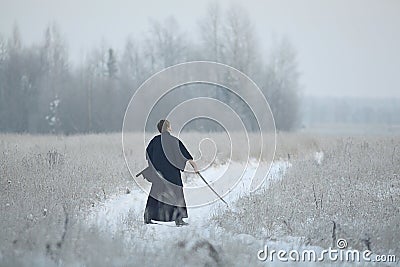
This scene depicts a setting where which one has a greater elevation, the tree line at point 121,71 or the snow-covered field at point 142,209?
the tree line at point 121,71

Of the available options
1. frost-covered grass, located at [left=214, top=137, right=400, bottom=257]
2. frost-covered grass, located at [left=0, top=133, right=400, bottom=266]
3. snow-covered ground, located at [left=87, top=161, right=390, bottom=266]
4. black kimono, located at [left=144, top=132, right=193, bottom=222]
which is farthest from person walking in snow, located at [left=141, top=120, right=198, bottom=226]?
frost-covered grass, located at [left=214, top=137, right=400, bottom=257]

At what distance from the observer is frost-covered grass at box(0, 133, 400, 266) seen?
5.89 m

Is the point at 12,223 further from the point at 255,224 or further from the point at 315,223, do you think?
the point at 315,223

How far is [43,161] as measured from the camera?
9.90 meters

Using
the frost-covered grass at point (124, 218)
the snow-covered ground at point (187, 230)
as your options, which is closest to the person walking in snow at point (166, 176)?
the snow-covered ground at point (187, 230)

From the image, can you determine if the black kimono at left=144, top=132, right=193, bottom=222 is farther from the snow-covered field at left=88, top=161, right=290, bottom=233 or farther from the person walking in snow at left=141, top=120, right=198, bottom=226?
the snow-covered field at left=88, top=161, right=290, bottom=233

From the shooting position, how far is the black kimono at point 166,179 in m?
7.60

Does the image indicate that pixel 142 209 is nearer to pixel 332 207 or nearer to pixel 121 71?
pixel 332 207

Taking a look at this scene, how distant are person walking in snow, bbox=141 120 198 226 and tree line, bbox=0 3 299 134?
1389cm

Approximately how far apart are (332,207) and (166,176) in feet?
8.50

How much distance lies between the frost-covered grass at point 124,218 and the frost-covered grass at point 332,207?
0.02 meters

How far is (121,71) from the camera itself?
2628 centimetres

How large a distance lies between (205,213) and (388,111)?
10.9 m

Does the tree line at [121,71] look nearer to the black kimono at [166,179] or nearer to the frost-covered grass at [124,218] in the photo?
the frost-covered grass at [124,218]
